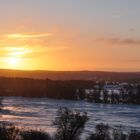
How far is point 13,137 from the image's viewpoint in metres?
23.1

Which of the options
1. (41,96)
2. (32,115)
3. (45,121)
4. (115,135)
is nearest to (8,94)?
(41,96)

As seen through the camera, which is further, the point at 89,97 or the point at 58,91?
the point at 58,91

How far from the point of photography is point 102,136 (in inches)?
945

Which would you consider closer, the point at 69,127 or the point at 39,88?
the point at 69,127

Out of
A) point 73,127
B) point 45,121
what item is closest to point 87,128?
point 45,121

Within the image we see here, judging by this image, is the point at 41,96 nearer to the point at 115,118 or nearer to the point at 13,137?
the point at 115,118

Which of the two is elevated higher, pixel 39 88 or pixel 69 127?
pixel 39 88

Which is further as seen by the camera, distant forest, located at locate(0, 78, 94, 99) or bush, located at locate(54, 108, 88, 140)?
distant forest, located at locate(0, 78, 94, 99)

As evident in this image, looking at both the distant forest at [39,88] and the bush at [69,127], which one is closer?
the bush at [69,127]

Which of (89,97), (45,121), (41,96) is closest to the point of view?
(45,121)

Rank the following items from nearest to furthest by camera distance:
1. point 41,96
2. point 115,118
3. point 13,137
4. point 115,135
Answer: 1. point 13,137
2. point 115,135
3. point 115,118
4. point 41,96

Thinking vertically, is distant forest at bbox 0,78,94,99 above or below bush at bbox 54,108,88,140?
above

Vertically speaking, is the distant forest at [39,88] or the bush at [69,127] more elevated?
the distant forest at [39,88]

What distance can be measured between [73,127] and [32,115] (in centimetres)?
2692
